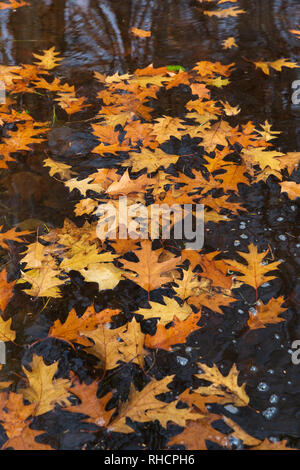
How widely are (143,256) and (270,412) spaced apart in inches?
33.9

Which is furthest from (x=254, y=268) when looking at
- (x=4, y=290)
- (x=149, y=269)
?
(x=4, y=290)

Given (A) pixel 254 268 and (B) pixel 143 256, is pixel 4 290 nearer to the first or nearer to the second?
(B) pixel 143 256

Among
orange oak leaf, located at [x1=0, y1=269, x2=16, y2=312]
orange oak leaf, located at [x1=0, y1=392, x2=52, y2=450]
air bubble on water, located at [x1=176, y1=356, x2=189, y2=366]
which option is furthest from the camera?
orange oak leaf, located at [x1=0, y1=269, x2=16, y2=312]

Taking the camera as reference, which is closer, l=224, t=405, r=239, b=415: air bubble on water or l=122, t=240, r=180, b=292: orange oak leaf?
l=224, t=405, r=239, b=415: air bubble on water

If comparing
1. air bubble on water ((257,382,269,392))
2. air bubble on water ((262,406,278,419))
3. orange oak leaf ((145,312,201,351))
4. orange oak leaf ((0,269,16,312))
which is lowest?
air bubble on water ((262,406,278,419))

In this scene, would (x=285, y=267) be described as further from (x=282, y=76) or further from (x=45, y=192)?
(x=282, y=76)

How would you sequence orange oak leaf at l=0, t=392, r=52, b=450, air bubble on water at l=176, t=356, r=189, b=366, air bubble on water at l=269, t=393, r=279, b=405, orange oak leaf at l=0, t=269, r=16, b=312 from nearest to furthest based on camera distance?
orange oak leaf at l=0, t=392, r=52, b=450
air bubble on water at l=269, t=393, r=279, b=405
air bubble on water at l=176, t=356, r=189, b=366
orange oak leaf at l=0, t=269, r=16, b=312

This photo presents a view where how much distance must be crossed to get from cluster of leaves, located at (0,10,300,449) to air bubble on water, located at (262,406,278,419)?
0.08m

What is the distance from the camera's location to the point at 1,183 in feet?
8.24

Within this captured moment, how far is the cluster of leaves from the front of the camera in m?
1.56

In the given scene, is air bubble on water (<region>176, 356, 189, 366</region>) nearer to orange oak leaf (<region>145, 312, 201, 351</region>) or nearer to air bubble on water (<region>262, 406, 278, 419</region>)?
orange oak leaf (<region>145, 312, 201, 351</region>)

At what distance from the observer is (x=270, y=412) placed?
5.09ft

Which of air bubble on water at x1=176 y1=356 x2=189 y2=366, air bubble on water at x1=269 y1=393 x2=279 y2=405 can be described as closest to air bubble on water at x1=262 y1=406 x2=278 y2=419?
air bubble on water at x1=269 y1=393 x2=279 y2=405

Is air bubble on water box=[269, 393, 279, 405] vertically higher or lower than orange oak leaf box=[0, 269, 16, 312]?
lower
